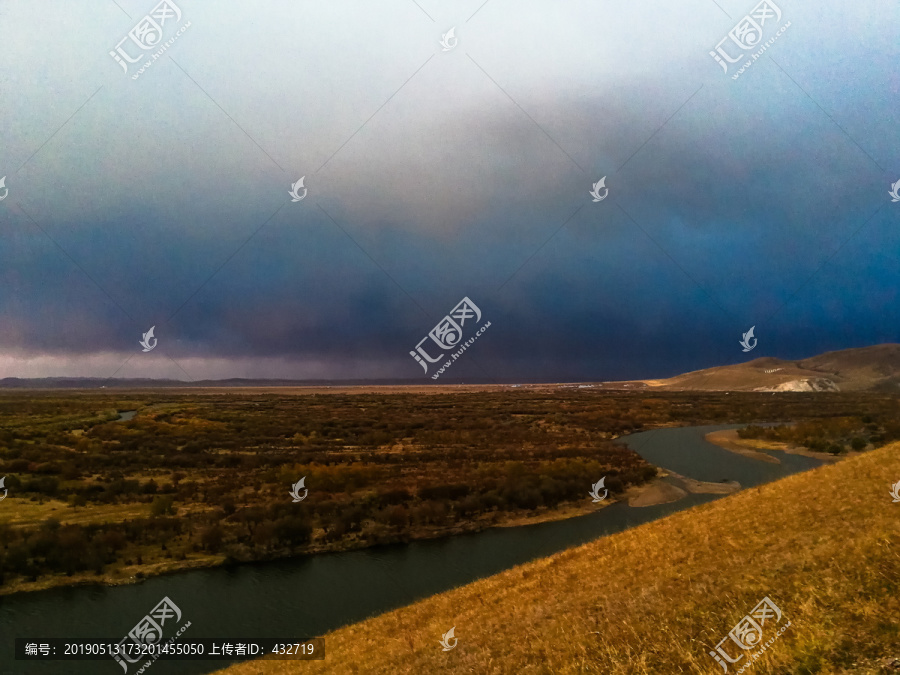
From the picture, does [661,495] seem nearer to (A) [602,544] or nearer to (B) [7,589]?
(A) [602,544]

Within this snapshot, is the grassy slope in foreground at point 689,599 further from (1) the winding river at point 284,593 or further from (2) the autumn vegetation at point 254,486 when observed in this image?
(2) the autumn vegetation at point 254,486

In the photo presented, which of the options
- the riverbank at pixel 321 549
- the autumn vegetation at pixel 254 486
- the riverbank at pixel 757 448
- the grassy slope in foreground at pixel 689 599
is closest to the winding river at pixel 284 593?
the riverbank at pixel 321 549

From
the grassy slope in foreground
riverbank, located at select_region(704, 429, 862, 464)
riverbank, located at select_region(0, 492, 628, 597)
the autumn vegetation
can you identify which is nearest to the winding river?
riverbank, located at select_region(0, 492, 628, 597)

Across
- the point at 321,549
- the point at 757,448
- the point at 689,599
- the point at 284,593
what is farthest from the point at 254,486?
the point at 757,448

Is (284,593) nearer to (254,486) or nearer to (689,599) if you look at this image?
(254,486)

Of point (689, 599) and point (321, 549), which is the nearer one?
point (689, 599)

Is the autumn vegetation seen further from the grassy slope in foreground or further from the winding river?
the grassy slope in foreground

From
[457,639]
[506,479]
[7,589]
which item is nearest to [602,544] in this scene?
[457,639]
